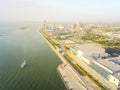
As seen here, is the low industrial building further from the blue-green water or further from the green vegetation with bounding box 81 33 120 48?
the green vegetation with bounding box 81 33 120 48

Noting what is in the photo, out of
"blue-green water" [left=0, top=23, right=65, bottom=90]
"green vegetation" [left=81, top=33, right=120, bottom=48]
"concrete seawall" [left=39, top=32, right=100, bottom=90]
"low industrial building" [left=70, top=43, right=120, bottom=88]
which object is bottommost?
"green vegetation" [left=81, top=33, right=120, bottom=48]

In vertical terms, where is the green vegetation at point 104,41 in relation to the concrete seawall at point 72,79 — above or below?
below

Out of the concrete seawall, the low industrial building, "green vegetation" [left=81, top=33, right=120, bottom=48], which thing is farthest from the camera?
"green vegetation" [left=81, top=33, right=120, bottom=48]

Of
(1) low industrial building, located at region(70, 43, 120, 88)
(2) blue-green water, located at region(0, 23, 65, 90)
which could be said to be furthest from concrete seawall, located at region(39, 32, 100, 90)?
(1) low industrial building, located at region(70, 43, 120, 88)

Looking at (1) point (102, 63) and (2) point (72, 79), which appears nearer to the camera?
(2) point (72, 79)

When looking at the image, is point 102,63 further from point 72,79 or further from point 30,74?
point 30,74

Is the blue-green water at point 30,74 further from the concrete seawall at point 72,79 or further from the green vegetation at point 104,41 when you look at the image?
the green vegetation at point 104,41

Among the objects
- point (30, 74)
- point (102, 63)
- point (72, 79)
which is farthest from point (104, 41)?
point (30, 74)

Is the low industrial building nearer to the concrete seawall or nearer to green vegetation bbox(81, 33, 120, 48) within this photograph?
the concrete seawall

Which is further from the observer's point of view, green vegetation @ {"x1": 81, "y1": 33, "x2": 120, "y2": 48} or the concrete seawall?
green vegetation @ {"x1": 81, "y1": 33, "x2": 120, "y2": 48}

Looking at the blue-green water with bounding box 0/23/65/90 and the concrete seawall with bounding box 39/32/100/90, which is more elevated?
the concrete seawall with bounding box 39/32/100/90

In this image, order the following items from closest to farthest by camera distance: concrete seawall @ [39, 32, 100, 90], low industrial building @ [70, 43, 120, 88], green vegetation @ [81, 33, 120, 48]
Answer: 1. concrete seawall @ [39, 32, 100, 90]
2. low industrial building @ [70, 43, 120, 88]
3. green vegetation @ [81, 33, 120, 48]

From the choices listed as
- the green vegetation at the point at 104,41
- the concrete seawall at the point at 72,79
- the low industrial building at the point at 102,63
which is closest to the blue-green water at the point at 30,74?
the concrete seawall at the point at 72,79
